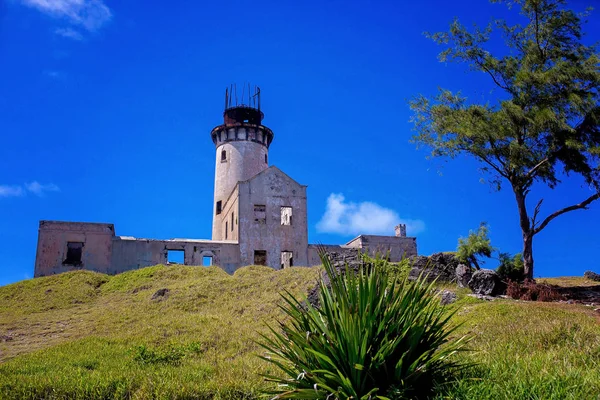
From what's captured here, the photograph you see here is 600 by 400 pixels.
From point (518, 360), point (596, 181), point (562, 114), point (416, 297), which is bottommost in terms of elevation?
point (518, 360)

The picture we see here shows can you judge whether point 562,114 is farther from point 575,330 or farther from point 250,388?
point 250,388

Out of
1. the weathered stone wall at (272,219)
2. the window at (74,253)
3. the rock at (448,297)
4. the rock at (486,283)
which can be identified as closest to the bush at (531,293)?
the rock at (486,283)

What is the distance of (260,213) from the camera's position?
4041 cm

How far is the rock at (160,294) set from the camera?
25.9 metres

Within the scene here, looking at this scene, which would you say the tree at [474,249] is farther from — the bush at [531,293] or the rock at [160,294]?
the rock at [160,294]

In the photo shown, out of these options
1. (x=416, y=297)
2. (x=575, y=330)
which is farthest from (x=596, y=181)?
(x=416, y=297)

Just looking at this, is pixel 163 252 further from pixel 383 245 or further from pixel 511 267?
pixel 511 267

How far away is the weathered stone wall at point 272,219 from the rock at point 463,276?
19534 mm

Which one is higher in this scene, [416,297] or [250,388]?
[416,297]

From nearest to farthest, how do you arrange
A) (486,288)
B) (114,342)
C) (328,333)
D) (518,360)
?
1. (328,333)
2. (518,360)
3. (114,342)
4. (486,288)

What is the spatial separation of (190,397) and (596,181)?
75.2 feet

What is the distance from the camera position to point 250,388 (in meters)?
10.7

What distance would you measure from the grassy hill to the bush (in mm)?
2282

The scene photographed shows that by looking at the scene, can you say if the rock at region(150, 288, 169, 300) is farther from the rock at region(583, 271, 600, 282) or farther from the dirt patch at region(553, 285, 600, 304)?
the rock at region(583, 271, 600, 282)
